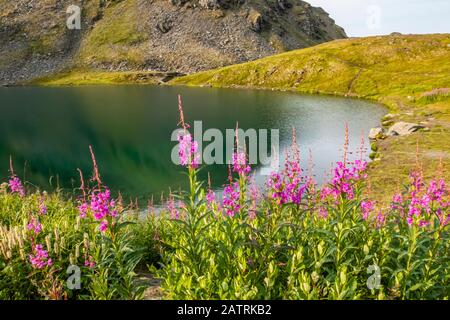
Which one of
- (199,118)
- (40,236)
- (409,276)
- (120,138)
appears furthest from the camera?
(199,118)

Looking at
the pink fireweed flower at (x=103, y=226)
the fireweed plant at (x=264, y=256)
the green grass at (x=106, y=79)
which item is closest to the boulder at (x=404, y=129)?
the fireweed plant at (x=264, y=256)

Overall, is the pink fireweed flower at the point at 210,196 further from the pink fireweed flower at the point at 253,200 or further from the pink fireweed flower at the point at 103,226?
the pink fireweed flower at the point at 103,226

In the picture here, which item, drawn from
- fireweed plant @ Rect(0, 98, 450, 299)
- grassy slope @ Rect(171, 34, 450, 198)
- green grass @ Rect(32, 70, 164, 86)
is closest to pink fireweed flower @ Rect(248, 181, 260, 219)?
fireweed plant @ Rect(0, 98, 450, 299)

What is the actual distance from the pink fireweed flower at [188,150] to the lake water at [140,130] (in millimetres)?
11165

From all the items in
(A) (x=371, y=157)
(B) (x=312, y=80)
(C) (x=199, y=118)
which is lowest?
(A) (x=371, y=157)

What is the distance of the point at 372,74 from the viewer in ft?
408

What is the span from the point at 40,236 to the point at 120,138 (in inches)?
1797

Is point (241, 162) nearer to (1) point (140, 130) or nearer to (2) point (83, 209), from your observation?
(2) point (83, 209)

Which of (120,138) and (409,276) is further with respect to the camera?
(120,138)

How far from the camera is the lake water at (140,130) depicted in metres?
39.6

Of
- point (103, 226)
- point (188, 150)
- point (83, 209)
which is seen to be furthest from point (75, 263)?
point (188, 150)

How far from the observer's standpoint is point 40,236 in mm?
12477
